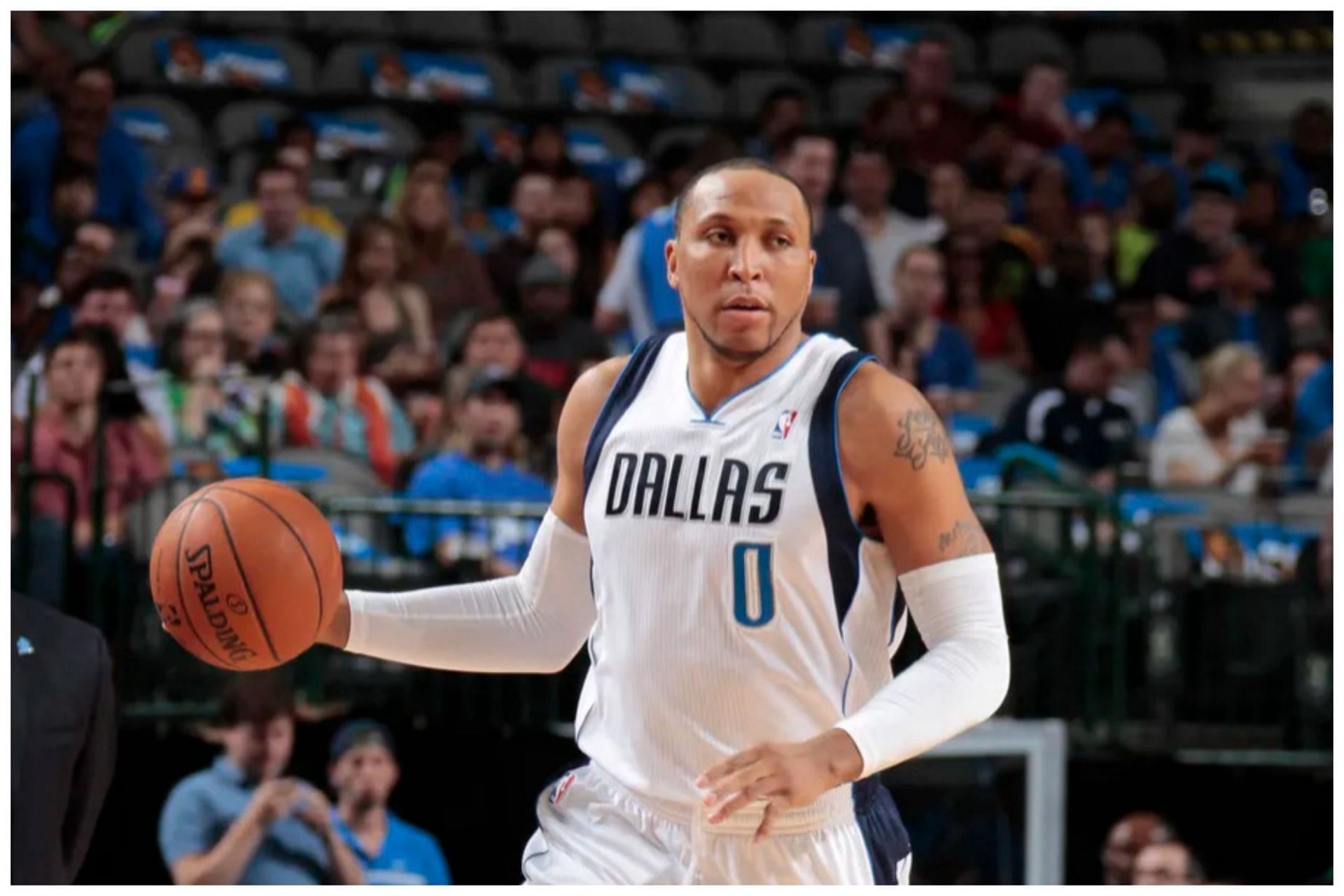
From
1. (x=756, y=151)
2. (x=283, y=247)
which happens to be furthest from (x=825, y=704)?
(x=756, y=151)

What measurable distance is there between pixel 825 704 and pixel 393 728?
365 cm

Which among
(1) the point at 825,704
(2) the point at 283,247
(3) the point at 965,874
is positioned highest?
(2) the point at 283,247

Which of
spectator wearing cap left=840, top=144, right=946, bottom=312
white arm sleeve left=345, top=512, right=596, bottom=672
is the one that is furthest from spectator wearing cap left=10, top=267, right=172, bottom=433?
white arm sleeve left=345, top=512, right=596, bottom=672

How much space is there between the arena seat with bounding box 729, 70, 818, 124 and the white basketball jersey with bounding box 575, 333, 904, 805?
8.60m

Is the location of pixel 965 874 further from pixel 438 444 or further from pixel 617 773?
pixel 617 773


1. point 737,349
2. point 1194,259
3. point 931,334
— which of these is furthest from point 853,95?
point 737,349

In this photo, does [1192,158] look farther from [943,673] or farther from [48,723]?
[48,723]

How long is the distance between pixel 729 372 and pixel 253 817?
137 inches

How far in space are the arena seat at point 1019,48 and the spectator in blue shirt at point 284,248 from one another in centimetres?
532

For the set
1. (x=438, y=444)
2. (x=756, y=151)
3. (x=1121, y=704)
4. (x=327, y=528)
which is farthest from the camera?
(x=756, y=151)

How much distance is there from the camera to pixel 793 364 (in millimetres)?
3492

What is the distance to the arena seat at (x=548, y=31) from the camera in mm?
12328

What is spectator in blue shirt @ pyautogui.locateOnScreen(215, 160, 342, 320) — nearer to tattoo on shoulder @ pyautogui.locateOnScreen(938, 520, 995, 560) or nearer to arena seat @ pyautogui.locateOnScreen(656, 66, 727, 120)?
arena seat @ pyautogui.locateOnScreen(656, 66, 727, 120)

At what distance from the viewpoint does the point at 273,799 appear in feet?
21.2
